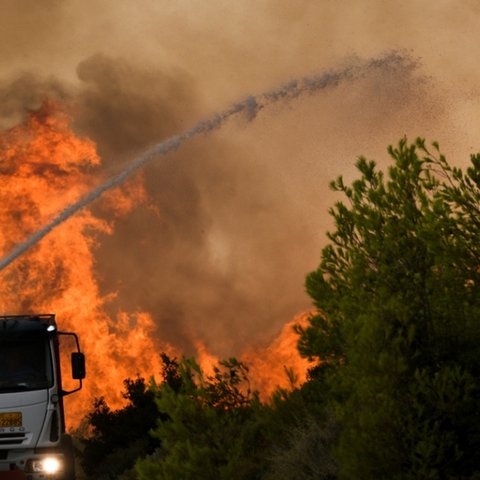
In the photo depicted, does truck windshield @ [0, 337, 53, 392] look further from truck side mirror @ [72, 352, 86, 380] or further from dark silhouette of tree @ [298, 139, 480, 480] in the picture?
dark silhouette of tree @ [298, 139, 480, 480]

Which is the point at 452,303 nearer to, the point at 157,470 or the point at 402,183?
the point at 402,183

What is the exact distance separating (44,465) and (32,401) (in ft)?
3.28

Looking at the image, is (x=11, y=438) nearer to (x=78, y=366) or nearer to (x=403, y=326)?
(x=78, y=366)

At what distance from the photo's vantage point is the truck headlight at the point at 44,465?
1562 cm

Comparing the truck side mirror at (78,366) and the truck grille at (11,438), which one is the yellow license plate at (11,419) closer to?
the truck grille at (11,438)

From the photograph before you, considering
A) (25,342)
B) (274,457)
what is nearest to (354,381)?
(274,457)

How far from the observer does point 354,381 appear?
11.5m

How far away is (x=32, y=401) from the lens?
1572 cm

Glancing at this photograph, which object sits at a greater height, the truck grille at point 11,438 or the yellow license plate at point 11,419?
the yellow license plate at point 11,419

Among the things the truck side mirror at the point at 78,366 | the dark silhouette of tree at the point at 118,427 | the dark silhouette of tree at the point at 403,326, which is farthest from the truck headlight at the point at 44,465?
the dark silhouette of tree at the point at 118,427

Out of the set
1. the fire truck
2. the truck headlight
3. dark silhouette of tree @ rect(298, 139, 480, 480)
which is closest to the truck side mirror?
the fire truck

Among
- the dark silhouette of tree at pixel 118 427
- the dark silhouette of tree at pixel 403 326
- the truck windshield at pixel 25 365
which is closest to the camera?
the dark silhouette of tree at pixel 403 326

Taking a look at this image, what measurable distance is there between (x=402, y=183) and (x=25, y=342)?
22.4 feet

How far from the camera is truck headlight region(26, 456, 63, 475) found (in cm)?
1562
